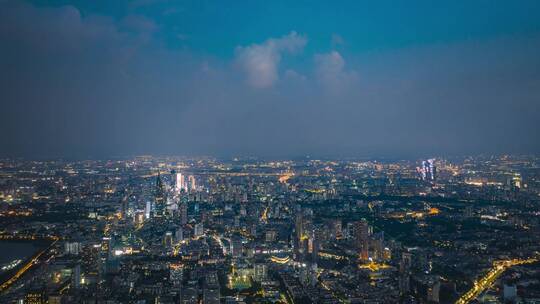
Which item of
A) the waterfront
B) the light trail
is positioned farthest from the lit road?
the waterfront

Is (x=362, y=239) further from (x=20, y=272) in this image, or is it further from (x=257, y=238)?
(x=20, y=272)

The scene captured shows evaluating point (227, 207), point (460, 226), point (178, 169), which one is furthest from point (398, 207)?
point (178, 169)

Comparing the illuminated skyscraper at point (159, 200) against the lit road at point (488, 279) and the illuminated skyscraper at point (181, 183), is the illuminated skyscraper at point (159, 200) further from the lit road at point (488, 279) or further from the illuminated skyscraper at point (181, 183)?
the lit road at point (488, 279)

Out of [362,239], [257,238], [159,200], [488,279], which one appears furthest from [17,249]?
[488,279]

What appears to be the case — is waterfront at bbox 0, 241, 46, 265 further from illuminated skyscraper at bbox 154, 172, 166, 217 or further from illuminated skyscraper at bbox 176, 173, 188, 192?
illuminated skyscraper at bbox 176, 173, 188, 192

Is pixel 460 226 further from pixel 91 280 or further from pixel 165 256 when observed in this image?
pixel 91 280

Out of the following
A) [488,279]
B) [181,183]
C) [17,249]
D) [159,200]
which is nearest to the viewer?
[488,279]
